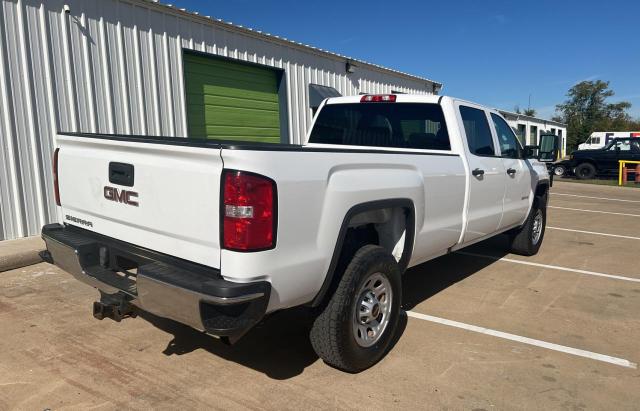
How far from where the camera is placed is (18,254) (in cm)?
564

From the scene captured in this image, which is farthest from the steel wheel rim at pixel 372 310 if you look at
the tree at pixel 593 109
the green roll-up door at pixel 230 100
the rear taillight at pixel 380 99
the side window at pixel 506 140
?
the tree at pixel 593 109

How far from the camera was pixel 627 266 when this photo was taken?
6156 mm

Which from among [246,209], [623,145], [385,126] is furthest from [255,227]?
[623,145]

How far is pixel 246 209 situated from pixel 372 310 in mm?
1350

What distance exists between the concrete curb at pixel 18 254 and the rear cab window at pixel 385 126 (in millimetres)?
3594

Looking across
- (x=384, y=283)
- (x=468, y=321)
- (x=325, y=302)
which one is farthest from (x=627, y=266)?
(x=325, y=302)

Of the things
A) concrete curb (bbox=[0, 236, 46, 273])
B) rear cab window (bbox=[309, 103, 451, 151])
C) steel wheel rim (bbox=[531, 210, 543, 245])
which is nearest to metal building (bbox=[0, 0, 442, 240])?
concrete curb (bbox=[0, 236, 46, 273])

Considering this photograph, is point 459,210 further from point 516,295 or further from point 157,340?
point 157,340

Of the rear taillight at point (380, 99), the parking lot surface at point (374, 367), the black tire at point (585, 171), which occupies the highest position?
the rear taillight at point (380, 99)

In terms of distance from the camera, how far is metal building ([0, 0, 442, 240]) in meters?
6.43

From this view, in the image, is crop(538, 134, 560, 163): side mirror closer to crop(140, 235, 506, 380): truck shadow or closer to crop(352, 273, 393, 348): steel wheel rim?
crop(140, 235, 506, 380): truck shadow

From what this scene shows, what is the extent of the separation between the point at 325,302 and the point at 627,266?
5.11 meters

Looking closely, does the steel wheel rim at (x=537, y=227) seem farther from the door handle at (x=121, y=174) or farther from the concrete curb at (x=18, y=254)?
the concrete curb at (x=18, y=254)

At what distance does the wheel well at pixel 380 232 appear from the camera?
3.01m
